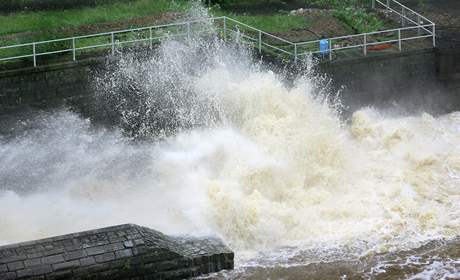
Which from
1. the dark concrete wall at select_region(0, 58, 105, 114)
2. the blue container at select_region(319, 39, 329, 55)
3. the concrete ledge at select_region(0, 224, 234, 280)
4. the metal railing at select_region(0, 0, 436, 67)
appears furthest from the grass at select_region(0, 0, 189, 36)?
the concrete ledge at select_region(0, 224, 234, 280)

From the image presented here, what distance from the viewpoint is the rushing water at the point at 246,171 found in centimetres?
1498

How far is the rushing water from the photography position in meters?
15.0

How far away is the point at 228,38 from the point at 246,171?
5.27m

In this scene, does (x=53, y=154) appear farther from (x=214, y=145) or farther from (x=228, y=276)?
(x=228, y=276)

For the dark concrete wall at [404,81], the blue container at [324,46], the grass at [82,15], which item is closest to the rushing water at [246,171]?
the dark concrete wall at [404,81]

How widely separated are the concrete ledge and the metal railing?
277 inches

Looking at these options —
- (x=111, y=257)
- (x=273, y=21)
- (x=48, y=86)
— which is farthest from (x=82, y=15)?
(x=111, y=257)

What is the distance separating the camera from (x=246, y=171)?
17000 millimetres

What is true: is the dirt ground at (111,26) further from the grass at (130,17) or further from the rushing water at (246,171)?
the rushing water at (246,171)

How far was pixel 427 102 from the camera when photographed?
22.2 metres

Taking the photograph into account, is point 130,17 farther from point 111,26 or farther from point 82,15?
point 82,15

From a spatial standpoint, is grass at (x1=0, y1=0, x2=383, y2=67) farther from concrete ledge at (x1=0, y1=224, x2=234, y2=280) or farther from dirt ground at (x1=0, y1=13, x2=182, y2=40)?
concrete ledge at (x1=0, y1=224, x2=234, y2=280)

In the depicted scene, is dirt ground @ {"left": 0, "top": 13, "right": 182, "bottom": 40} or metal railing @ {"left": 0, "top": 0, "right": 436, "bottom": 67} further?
dirt ground @ {"left": 0, "top": 13, "right": 182, "bottom": 40}

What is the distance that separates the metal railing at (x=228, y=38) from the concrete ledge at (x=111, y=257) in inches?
277
